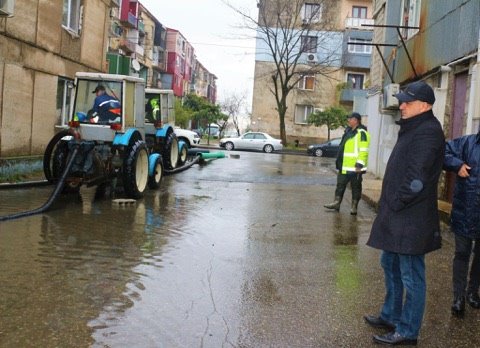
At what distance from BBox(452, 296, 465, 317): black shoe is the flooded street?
97 mm

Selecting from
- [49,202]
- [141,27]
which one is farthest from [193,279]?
[141,27]

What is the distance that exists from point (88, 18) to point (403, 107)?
1443cm

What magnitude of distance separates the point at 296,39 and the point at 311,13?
107 inches

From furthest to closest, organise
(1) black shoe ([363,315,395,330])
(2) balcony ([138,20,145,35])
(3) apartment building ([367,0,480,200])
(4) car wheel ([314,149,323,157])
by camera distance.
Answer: (2) balcony ([138,20,145,35])
(4) car wheel ([314,149,323,157])
(3) apartment building ([367,0,480,200])
(1) black shoe ([363,315,395,330])

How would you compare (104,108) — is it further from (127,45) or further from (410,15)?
(127,45)

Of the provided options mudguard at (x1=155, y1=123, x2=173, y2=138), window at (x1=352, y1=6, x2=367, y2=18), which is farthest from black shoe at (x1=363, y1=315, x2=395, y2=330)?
window at (x1=352, y1=6, x2=367, y2=18)

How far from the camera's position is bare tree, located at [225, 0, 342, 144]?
4119 centimetres

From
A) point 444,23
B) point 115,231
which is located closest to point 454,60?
point 444,23

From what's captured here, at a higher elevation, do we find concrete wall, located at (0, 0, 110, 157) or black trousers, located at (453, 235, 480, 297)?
concrete wall, located at (0, 0, 110, 157)

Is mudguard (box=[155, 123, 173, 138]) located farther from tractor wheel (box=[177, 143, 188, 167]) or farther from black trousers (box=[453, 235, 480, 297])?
black trousers (box=[453, 235, 480, 297])

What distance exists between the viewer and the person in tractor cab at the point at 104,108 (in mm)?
11031

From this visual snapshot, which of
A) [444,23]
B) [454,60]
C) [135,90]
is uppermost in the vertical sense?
[444,23]

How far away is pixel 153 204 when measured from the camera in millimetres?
10602

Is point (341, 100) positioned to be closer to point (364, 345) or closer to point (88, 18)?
point (88, 18)
